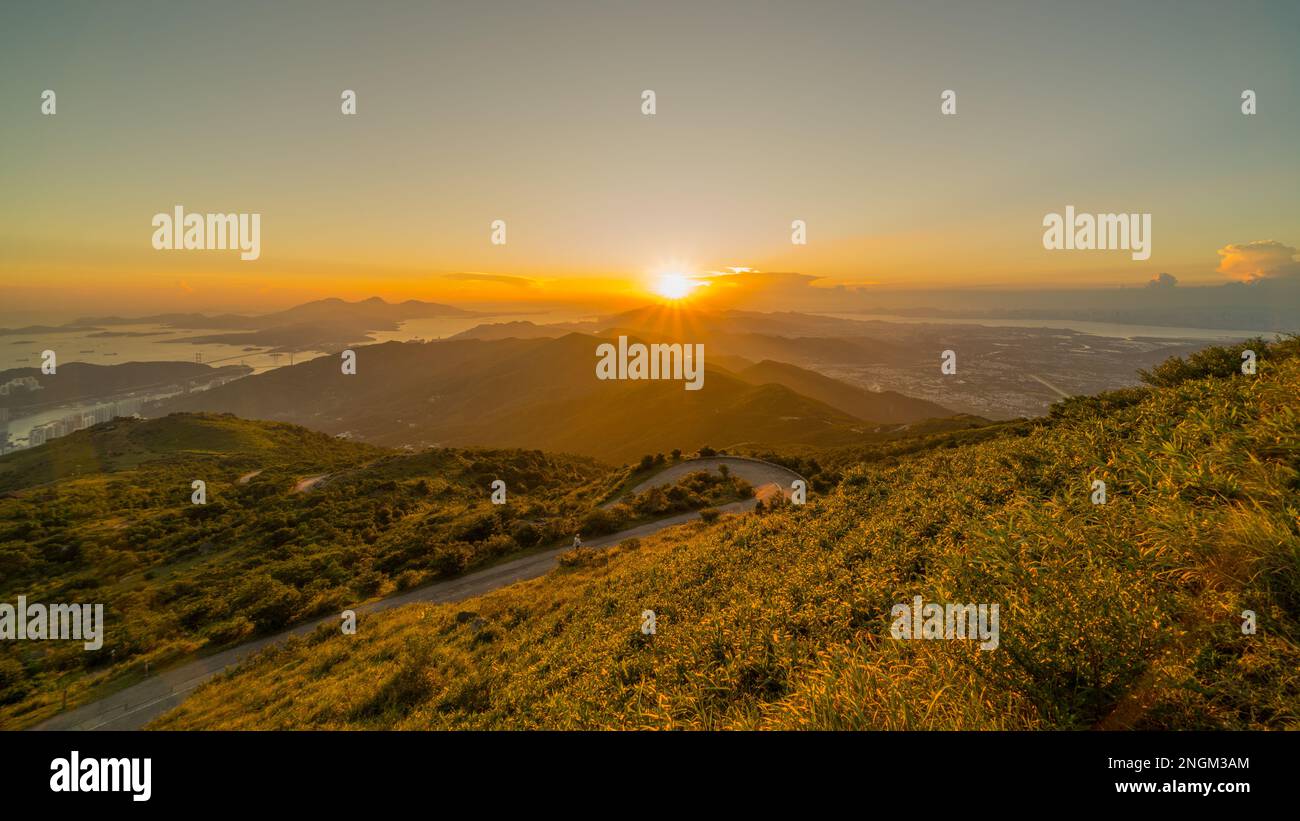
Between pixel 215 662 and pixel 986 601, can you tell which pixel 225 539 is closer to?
pixel 215 662

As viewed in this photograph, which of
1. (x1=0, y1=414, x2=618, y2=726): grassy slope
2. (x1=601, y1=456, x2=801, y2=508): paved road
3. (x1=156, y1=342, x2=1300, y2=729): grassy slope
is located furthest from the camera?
(x1=601, y1=456, x2=801, y2=508): paved road

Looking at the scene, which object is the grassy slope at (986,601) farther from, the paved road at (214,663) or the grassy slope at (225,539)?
the grassy slope at (225,539)

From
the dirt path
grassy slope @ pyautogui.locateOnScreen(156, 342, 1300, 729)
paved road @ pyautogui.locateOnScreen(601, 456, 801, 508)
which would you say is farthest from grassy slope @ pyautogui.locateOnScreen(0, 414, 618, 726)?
grassy slope @ pyautogui.locateOnScreen(156, 342, 1300, 729)

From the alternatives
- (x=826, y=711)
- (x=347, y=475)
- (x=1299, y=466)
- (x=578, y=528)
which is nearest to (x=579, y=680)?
(x=826, y=711)

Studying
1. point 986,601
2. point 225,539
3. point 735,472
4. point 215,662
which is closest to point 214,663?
point 215,662

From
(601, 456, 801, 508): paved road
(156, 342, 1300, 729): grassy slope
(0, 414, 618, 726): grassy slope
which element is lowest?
(0, 414, 618, 726): grassy slope

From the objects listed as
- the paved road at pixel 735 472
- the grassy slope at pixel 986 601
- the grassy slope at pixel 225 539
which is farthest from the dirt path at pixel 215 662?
the paved road at pixel 735 472

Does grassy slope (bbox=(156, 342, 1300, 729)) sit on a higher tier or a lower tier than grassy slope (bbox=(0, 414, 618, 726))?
higher

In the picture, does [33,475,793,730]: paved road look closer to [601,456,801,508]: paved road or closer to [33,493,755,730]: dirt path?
[33,493,755,730]: dirt path
